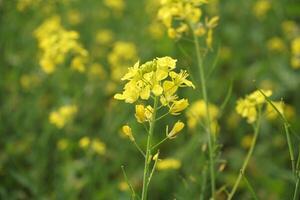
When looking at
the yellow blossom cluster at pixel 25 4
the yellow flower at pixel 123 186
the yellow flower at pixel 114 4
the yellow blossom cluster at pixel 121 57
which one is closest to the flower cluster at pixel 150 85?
the yellow flower at pixel 123 186

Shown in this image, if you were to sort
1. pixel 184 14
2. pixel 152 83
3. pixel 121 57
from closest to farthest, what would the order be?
1. pixel 152 83
2. pixel 184 14
3. pixel 121 57

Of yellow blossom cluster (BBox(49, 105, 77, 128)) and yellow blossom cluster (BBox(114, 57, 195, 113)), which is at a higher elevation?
yellow blossom cluster (BBox(49, 105, 77, 128))

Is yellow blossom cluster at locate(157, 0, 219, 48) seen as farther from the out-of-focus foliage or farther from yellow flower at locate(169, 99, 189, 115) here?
yellow flower at locate(169, 99, 189, 115)

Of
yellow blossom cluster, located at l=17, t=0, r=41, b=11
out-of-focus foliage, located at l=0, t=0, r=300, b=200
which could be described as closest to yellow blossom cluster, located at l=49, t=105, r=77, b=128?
out-of-focus foliage, located at l=0, t=0, r=300, b=200

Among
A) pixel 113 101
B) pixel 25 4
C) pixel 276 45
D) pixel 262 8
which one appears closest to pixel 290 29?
pixel 276 45

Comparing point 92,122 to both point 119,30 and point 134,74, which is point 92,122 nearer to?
point 119,30

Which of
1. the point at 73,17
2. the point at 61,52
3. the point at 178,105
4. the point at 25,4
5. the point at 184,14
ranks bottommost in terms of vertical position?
the point at 178,105

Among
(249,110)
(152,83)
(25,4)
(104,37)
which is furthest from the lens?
(104,37)

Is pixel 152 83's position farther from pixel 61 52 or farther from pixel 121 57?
pixel 121 57
